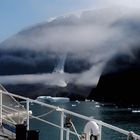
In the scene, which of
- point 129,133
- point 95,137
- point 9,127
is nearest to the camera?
point 129,133

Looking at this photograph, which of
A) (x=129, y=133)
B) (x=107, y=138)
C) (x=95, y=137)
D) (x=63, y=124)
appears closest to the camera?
(x=129, y=133)

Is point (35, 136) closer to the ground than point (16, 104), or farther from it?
closer to the ground

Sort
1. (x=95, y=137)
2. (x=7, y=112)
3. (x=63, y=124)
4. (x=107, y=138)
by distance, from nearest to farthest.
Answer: (x=95, y=137) < (x=63, y=124) < (x=7, y=112) < (x=107, y=138)

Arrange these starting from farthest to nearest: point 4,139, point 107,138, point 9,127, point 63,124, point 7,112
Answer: point 107,138, point 7,112, point 9,127, point 4,139, point 63,124

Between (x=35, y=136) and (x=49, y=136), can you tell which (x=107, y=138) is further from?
(x=35, y=136)

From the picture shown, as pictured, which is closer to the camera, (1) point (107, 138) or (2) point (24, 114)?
(2) point (24, 114)

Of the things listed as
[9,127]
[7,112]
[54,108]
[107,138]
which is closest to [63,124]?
[54,108]

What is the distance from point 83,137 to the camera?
6977 millimetres

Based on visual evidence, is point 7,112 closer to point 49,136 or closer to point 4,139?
point 4,139

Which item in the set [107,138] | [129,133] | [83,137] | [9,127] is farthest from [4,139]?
[107,138]

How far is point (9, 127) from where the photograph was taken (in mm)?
10133

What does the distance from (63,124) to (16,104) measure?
3318 millimetres

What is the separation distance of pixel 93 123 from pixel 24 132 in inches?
77.4

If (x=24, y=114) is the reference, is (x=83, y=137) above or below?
below
